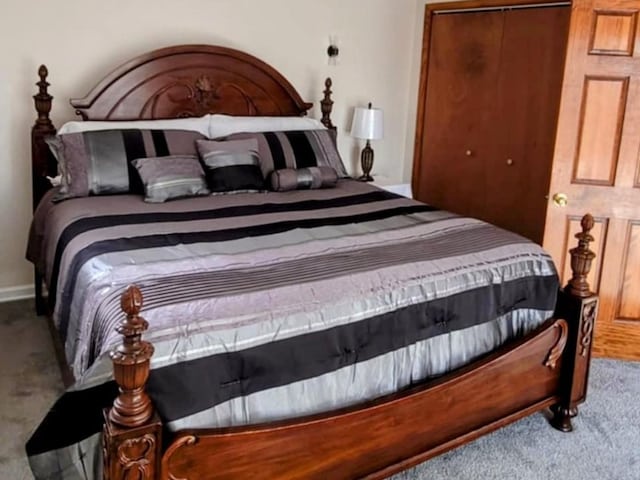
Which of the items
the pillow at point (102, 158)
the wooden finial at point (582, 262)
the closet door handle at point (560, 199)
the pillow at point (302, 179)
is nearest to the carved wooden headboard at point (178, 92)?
the pillow at point (102, 158)

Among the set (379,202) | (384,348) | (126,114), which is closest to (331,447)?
(384,348)

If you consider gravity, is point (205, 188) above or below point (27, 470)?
above

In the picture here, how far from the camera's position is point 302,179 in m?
3.49

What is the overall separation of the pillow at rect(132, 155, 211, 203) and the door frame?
6.81 ft

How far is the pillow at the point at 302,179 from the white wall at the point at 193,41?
102 cm

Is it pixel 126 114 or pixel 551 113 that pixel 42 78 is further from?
pixel 551 113

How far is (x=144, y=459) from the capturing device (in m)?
1.54

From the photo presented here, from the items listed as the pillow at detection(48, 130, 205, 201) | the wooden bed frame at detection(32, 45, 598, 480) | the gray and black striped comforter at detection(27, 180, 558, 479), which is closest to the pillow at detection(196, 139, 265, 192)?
the pillow at detection(48, 130, 205, 201)

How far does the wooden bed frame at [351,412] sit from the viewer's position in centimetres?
151

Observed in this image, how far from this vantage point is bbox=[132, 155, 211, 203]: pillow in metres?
3.09

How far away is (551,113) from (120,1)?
263cm

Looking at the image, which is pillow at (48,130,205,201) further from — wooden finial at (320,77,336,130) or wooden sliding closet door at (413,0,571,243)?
wooden sliding closet door at (413,0,571,243)

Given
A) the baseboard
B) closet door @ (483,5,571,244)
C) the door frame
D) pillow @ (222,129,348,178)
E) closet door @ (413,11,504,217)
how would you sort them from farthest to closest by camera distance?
1. closet door @ (413,11,504,217)
2. the door frame
3. closet door @ (483,5,571,244)
4. the baseboard
5. pillow @ (222,129,348,178)

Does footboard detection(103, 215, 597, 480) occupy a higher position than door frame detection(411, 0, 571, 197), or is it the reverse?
door frame detection(411, 0, 571, 197)
